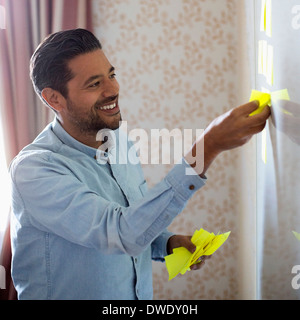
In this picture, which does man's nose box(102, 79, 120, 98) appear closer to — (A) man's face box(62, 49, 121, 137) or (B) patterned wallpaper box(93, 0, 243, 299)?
(A) man's face box(62, 49, 121, 137)

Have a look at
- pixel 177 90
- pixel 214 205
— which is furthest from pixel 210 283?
pixel 177 90

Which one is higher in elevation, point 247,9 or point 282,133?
point 247,9

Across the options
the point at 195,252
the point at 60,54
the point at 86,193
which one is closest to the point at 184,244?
the point at 195,252

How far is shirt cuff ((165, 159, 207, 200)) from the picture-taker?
2.97ft

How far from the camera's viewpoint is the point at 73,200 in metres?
1.00

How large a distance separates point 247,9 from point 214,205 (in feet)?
3.17

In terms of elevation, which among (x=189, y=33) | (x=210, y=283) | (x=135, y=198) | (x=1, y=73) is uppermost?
(x=189, y=33)

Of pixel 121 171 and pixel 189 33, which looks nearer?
pixel 121 171

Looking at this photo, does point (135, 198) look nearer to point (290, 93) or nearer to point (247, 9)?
point (290, 93)

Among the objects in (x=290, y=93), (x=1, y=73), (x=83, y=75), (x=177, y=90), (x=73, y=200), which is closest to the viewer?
(x=290, y=93)

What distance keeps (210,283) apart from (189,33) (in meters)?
1.28

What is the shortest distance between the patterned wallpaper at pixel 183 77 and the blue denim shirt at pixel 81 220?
96 centimetres

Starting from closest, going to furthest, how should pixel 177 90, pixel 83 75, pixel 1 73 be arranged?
pixel 83 75
pixel 1 73
pixel 177 90

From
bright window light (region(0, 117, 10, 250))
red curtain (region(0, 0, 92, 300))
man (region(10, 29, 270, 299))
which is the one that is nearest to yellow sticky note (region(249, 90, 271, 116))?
man (region(10, 29, 270, 299))
